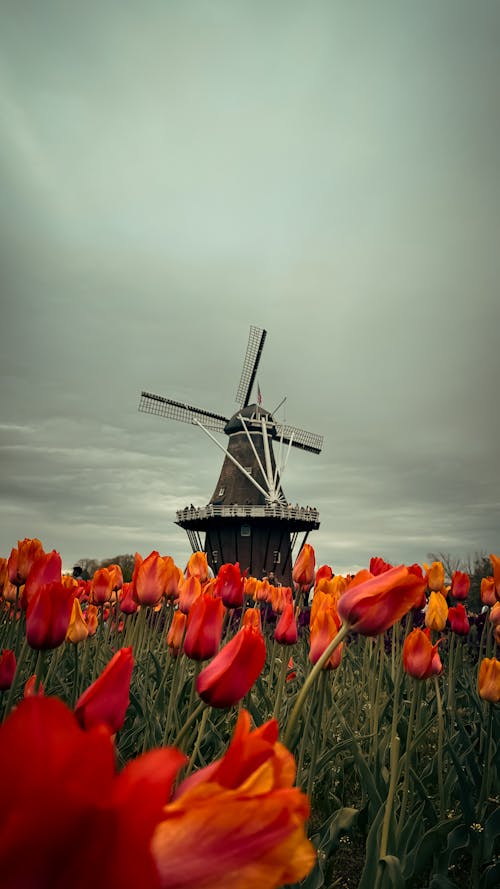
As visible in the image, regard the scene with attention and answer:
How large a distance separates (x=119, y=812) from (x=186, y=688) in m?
3.22

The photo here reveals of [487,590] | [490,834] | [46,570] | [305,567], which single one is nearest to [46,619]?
[46,570]

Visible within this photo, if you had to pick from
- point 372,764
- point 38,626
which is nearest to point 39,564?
point 38,626

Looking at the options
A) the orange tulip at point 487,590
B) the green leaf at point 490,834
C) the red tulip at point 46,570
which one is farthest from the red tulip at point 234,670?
the orange tulip at point 487,590

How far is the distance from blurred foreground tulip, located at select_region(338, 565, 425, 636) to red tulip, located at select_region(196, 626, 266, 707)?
0.27 metres

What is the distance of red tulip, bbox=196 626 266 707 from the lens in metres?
1.10

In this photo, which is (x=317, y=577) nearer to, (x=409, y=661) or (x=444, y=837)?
(x=409, y=661)

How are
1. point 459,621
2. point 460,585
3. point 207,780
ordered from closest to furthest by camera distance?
point 207,780 → point 459,621 → point 460,585

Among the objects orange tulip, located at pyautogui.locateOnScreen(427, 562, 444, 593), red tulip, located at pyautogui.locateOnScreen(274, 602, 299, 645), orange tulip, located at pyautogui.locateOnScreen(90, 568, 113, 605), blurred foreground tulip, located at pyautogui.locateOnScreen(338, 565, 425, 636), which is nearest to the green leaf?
red tulip, located at pyautogui.locateOnScreen(274, 602, 299, 645)

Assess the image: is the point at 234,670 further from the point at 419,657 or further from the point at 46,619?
the point at 419,657

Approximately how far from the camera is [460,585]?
482cm

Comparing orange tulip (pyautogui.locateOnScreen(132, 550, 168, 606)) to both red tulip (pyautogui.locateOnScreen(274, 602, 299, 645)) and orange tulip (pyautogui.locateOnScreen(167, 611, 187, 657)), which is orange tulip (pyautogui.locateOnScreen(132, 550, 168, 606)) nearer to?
orange tulip (pyautogui.locateOnScreen(167, 611, 187, 657))

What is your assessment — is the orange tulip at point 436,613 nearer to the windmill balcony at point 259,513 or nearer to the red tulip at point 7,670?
the red tulip at point 7,670

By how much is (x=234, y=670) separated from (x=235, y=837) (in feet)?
2.30

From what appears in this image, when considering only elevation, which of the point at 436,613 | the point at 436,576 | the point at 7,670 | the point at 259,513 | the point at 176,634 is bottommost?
the point at 7,670
